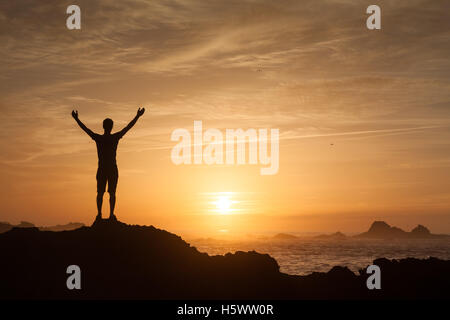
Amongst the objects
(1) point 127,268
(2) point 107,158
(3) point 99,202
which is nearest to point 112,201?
(3) point 99,202

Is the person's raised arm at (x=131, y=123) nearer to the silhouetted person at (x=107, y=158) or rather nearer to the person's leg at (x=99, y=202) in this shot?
the silhouetted person at (x=107, y=158)

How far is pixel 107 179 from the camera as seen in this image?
15.6 metres

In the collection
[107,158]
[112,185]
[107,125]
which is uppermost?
[107,125]

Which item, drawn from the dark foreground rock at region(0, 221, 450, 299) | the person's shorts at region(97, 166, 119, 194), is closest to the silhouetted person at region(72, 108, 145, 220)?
the person's shorts at region(97, 166, 119, 194)

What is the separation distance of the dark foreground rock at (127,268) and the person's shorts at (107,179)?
1.40 m

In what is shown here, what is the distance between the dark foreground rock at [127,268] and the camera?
14.9 meters

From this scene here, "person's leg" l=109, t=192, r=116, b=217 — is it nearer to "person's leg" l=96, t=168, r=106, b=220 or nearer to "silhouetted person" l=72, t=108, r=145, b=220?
"silhouetted person" l=72, t=108, r=145, b=220

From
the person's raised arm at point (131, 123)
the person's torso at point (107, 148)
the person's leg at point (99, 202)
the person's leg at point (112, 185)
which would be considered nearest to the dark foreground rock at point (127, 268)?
the person's leg at point (99, 202)

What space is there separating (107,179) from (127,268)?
3137 mm

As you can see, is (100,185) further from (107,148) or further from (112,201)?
(107,148)
